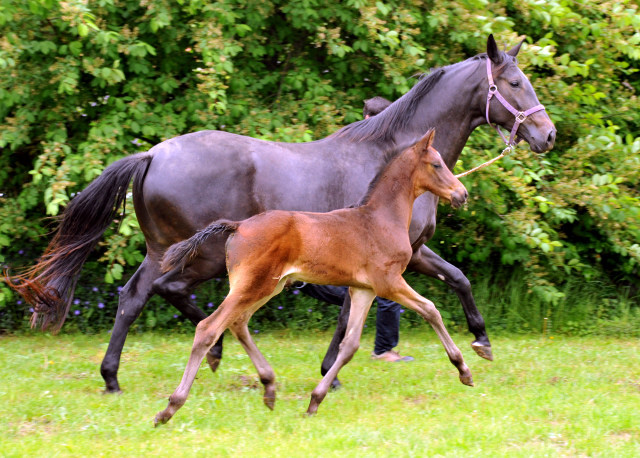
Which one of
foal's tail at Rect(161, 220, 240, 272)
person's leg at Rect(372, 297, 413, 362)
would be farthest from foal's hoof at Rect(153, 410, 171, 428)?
person's leg at Rect(372, 297, 413, 362)

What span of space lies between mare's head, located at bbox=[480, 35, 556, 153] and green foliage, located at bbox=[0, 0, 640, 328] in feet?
3.47

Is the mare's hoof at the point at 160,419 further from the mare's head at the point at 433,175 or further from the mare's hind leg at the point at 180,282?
the mare's head at the point at 433,175

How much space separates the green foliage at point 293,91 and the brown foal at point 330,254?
1.88 meters

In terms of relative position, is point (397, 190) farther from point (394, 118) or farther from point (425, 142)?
point (394, 118)

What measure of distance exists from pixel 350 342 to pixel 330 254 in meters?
0.61

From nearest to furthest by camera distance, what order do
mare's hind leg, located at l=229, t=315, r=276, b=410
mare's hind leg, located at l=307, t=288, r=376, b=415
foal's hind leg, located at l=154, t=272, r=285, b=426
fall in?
foal's hind leg, located at l=154, t=272, r=285, b=426, mare's hind leg, located at l=307, t=288, r=376, b=415, mare's hind leg, located at l=229, t=315, r=276, b=410

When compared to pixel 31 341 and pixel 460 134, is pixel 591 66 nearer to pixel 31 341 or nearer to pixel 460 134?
pixel 460 134

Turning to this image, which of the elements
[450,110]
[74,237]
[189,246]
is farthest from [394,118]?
[74,237]

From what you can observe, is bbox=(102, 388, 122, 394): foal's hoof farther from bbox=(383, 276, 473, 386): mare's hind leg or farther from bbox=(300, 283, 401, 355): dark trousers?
bbox=(383, 276, 473, 386): mare's hind leg

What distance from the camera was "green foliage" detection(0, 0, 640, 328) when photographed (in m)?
6.71

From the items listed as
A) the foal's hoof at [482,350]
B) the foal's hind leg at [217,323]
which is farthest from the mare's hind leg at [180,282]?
the foal's hoof at [482,350]

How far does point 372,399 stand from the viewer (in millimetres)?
5273

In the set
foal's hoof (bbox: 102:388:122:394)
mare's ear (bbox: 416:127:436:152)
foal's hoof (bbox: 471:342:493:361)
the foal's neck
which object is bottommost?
foal's hoof (bbox: 102:388:122:394)

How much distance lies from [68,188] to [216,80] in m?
1.78
